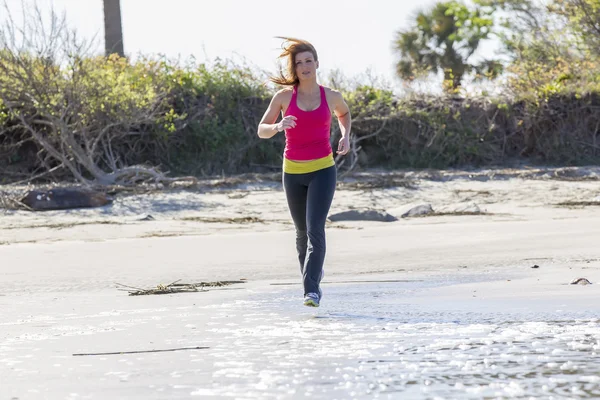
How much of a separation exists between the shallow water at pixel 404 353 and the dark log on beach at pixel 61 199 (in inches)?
321

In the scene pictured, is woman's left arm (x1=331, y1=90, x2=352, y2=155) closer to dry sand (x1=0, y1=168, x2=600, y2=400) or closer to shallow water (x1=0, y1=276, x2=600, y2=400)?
shallow water (x1=0, y1=276, x2=600, y2=400)

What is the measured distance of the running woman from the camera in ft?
21.9

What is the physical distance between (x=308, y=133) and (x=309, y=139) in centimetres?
4

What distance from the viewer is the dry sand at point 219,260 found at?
566 cm

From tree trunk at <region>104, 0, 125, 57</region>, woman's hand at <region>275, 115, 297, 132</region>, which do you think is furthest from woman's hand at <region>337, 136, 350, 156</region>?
tree trunk at <region>104, 0, 125, 57</region>

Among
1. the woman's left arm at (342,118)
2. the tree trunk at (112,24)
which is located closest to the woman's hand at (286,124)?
the woman's left arm at (342,118)

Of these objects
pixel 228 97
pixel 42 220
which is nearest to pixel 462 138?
pixel 228 97

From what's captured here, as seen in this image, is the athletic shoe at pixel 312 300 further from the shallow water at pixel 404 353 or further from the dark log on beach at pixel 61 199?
the dark log on beach at pixel 61 199

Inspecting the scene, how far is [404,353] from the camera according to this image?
18.1ft

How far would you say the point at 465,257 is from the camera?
32.4 feet

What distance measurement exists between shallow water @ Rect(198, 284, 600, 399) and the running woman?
1.37 feet

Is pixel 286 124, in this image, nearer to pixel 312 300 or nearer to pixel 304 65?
pixel 304 65

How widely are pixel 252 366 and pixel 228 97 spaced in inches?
587

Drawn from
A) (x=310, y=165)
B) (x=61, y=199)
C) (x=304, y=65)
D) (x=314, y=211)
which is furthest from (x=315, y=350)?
(x=61, y=199)
